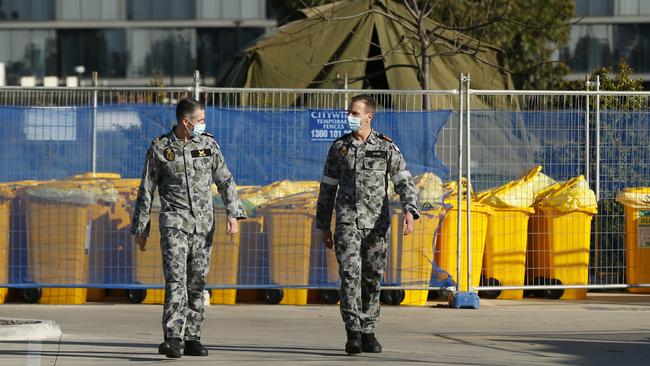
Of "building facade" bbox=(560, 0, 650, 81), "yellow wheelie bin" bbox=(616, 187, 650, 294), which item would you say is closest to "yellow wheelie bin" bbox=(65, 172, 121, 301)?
"yellow wheelie bin" bbox=(616, 187, 650, 294)

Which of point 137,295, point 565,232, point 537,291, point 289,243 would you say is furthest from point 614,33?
point 137,295

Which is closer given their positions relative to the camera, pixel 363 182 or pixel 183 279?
pixel 183 279

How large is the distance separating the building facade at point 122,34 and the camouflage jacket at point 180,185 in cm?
4960

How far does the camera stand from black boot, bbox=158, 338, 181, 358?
32.0 ft

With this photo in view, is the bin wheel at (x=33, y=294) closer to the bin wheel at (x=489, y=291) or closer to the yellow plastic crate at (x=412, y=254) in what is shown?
the yellow plastic crate at (x=412, y=254)

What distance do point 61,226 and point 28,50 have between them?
1844 inches

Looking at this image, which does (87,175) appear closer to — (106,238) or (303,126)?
(106,238)

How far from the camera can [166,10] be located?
196 ft

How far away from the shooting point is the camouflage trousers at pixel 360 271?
1002 cm

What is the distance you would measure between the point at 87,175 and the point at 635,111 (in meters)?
5.99

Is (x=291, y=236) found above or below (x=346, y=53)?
below

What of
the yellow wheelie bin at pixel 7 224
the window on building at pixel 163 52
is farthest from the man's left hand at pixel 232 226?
the window on building at pixel 163 52

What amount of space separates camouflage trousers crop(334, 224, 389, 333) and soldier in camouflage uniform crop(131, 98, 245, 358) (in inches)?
32.3

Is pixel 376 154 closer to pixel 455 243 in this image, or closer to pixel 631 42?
pixel 455 243
